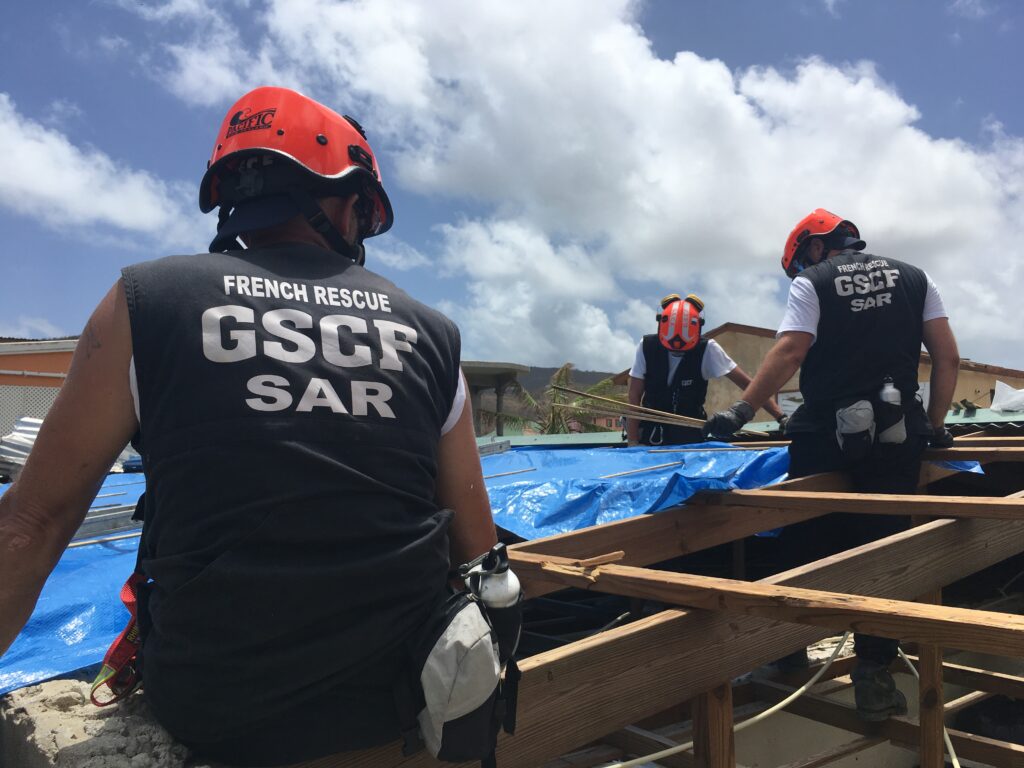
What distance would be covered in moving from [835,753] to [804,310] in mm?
2111

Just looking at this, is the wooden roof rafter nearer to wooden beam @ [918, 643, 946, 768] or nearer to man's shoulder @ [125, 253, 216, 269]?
wooden beam @ [918, 643, 946, 768]

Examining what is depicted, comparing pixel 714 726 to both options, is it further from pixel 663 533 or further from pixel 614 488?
pixel 614 488

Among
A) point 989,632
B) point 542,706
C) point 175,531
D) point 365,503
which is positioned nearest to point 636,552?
point 542,706

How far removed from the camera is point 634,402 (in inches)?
256

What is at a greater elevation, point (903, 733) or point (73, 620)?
point (73, 620)

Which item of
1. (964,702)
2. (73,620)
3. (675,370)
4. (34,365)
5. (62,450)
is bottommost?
(964,702)

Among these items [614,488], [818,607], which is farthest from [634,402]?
[818,607]

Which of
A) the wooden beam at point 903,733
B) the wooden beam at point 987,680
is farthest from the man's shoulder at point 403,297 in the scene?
the wooden beam at point 987,680

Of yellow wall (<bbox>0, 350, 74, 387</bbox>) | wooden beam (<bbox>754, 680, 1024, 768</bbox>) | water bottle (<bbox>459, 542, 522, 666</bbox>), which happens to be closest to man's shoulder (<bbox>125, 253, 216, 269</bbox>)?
water bottle (<bbox>459, 542, 522, 666</bbox>)

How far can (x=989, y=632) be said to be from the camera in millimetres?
1376

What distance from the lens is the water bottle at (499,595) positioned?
4.63 ft

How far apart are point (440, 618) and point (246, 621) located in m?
0.34

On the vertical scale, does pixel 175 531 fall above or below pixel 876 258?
below

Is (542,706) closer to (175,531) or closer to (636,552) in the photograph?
(175,531)
